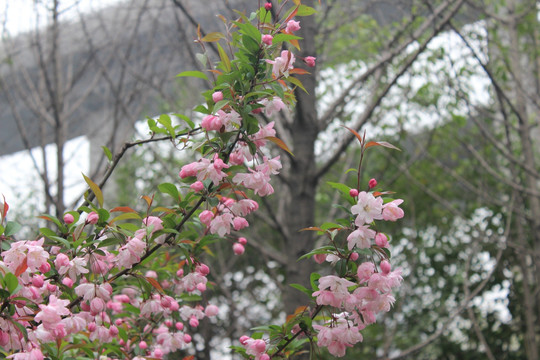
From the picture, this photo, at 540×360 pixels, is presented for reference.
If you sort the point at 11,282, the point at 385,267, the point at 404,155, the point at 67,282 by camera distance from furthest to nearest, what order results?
1. the point at 404,155
2. the point at 67,282
3. the point at 385,267
4. the point at 11,282

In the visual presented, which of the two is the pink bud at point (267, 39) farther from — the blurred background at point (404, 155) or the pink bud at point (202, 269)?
the blurred background at point (404, 155)

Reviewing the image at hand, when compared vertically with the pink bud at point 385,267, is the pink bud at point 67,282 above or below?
above

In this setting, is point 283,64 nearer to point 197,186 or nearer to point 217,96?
point 217,96

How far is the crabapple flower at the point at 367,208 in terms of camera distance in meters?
1.04

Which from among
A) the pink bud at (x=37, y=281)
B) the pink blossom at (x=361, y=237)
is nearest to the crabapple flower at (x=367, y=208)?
the pink blossom at (x=361, y=237)

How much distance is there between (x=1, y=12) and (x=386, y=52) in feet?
6.36

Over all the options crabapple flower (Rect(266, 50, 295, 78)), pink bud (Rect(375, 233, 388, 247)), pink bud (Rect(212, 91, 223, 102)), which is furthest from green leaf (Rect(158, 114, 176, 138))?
pink bud (Rect(375, 233, 388, 247))

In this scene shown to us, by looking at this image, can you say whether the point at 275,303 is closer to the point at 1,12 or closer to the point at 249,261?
the point at 249,261

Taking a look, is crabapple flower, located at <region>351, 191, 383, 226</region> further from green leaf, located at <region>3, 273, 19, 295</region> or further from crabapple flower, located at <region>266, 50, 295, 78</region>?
green leaf, located at <region>3, 273, 19, 295</region>

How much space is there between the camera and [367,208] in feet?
3.44

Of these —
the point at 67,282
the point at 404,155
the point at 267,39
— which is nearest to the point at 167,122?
the point at 267,39

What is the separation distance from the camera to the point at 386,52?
9.18 ft

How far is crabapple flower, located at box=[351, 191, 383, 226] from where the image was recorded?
40.9 inches

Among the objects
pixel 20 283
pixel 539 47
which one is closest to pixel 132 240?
pixel 20 283
